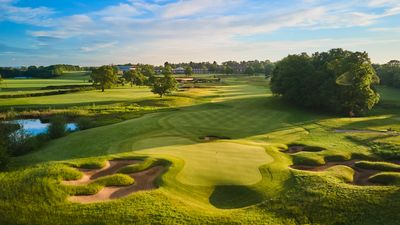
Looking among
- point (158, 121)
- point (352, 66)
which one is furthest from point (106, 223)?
point (352, 66)

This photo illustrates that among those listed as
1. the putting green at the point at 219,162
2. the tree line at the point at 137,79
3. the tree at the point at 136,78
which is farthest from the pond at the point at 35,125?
the tree at the point at 136,78

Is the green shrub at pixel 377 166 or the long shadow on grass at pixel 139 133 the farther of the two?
the long shadow on grass at pixel 139 133

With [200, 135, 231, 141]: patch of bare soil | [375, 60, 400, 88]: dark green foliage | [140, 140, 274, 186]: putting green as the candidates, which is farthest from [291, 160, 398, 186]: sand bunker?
[375, 60, 400, 88]: dark green foliage

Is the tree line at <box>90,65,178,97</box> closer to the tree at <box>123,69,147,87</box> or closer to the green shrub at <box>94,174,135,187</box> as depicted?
the tree at <box>123,69,147,87</box>

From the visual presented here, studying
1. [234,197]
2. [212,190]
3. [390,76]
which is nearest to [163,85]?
[212,190]

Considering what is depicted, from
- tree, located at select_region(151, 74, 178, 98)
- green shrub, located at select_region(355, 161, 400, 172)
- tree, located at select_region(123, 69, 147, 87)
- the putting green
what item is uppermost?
tree, located at select_region(123, 69, 147, 87)

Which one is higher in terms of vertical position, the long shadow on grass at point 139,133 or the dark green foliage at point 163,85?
the dark green foliage at point 163,85

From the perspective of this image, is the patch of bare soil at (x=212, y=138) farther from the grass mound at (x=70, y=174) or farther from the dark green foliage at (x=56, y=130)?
the dark green foliage at (x=56, y=130)
